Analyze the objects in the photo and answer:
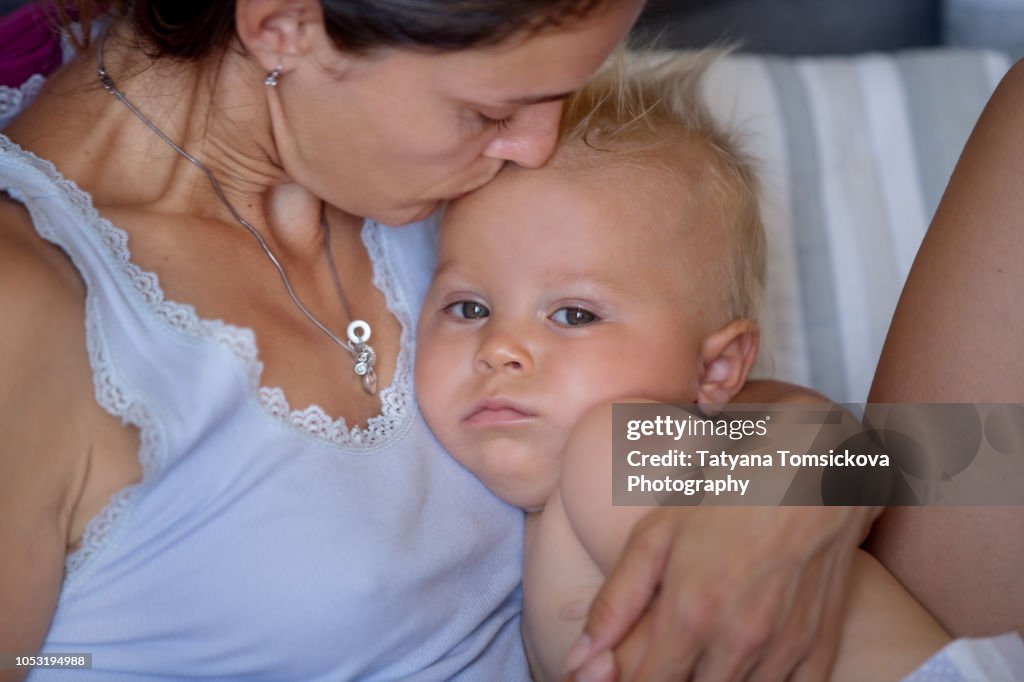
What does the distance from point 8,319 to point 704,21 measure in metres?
1.68

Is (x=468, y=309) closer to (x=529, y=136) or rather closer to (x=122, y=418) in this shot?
(x=529, y=136)

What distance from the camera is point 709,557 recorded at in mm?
1062

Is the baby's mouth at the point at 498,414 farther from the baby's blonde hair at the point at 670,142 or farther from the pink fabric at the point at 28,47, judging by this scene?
the pink fabric at the point at 28,47

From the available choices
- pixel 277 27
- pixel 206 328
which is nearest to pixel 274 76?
pixel 277 27

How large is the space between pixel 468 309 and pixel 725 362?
0.36 metres

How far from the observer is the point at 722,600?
3.41 feet

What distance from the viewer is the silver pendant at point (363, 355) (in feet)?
4.39

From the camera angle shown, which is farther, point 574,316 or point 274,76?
point 574,316

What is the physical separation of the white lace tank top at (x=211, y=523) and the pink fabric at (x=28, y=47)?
0.33 m

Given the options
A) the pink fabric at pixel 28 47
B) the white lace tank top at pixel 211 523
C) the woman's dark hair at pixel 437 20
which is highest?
the woman's dark hair at pixel 437 20

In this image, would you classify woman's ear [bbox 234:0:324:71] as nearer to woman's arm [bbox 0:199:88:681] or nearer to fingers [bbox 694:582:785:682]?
woman's arm [bbox 0:199:88:681]

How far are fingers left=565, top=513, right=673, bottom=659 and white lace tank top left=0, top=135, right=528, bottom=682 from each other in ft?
0.81

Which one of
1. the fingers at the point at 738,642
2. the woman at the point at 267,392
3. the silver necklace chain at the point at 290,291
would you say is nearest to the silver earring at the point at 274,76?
the woman at the point at 267,392

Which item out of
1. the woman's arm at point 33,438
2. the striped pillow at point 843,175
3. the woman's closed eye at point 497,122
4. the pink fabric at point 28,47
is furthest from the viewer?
the striped pillow at point 843,175
